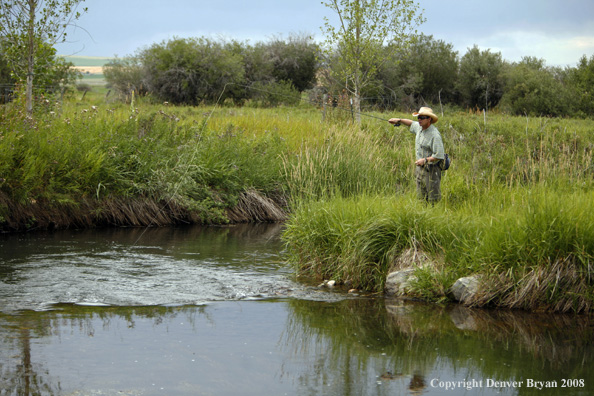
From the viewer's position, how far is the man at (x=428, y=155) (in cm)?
932

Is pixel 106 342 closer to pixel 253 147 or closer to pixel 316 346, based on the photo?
pixel 316 346

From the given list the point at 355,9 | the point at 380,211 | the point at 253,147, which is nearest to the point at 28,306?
the point at 380,211

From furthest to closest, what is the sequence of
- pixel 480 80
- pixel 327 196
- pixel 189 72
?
1. pixel 480 80
2. pixel 189 72
3. pixel 327 196

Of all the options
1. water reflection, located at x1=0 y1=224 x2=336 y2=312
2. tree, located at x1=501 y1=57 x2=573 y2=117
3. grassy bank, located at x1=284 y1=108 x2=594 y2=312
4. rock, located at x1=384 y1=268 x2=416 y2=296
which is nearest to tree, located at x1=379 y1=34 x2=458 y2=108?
tree, located at x1=501 y1=57 x2=573 y2=117

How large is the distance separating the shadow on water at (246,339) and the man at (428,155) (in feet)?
7.76

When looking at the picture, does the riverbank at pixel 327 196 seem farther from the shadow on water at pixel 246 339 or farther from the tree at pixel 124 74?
Answer: the tree at pixel 124 74

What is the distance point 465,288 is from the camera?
7430 millimetres

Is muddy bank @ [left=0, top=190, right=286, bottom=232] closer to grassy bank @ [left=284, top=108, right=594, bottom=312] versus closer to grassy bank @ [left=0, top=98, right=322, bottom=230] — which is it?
grassy bank @ [left=0, top=98, right=322, bottom=230]

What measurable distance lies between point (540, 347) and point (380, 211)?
2.83 m

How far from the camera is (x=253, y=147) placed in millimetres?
15508

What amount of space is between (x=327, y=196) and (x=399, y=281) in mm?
2387

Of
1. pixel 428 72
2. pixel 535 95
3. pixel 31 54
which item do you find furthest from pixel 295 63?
pixel 31 54

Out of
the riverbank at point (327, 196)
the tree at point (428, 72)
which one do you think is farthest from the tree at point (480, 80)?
the riverbank at point (327, 196)

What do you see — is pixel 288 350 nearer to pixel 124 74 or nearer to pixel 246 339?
pixel 246 339
